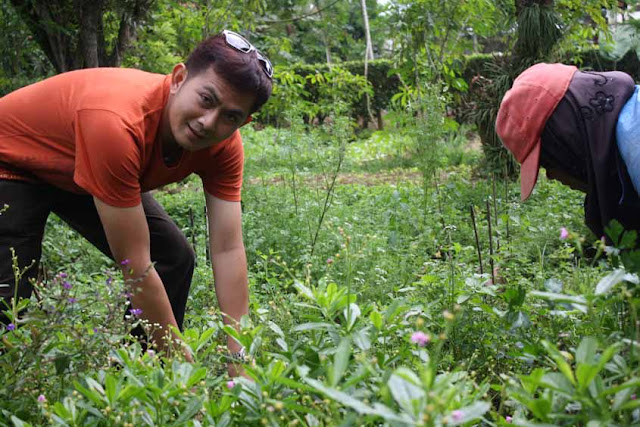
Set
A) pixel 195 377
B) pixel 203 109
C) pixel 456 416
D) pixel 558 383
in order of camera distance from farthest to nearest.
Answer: pixel 203 109, pixel 195 377, pixel 558 383, pixel 456 416

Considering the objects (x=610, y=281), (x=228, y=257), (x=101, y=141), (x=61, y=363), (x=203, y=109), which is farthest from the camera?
(x=228, y=257)

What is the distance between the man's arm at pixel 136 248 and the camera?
1.98 m

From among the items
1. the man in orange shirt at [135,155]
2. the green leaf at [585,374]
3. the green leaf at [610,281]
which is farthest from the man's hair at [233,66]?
the green leaf at [585,374]

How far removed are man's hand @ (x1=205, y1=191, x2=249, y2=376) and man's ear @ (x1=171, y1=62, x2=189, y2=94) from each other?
45cm

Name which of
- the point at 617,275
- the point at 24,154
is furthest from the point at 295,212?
the point at 617,275

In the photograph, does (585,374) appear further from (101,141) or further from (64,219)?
(64,219)

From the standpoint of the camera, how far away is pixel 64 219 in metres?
2.56

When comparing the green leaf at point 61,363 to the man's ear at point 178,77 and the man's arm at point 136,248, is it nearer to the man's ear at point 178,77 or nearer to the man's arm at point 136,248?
the man's arm at point 136,248

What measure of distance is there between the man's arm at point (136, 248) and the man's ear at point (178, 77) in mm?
360

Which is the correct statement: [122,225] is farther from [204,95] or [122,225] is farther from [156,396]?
[156,396]

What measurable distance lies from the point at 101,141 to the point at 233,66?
40 cm

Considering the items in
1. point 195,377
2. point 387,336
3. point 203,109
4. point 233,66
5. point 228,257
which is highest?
point 233,66

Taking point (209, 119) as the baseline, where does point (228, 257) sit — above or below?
below

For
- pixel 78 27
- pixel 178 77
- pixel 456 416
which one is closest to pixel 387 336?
pixel 456 416
